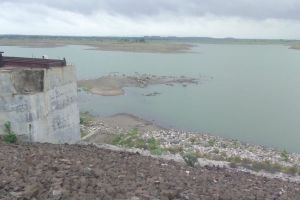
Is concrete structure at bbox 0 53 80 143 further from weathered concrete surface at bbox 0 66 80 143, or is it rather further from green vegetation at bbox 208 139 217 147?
green vegetation at bbox 208 139 217 147

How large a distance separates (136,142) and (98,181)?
1448cm

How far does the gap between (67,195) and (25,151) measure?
479 centimetres

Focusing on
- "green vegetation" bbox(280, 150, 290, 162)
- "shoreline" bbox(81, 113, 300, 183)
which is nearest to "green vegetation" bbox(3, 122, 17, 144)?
"shoreline" bbox(81, 113, 300, 183)

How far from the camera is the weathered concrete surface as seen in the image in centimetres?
1402

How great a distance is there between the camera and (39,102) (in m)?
14.6

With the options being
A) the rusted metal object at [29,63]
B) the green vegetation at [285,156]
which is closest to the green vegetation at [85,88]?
the green vegetation at [285,156]

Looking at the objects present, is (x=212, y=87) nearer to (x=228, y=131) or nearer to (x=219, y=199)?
(x=228, y=131)

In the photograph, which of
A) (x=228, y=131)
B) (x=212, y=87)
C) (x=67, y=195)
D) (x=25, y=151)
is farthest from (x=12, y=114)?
(x=212, y=87)

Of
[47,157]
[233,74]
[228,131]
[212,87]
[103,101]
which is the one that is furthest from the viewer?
[233,74]

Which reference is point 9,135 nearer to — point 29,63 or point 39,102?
point 39,102

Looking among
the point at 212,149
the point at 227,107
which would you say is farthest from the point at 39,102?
the point at 227,107

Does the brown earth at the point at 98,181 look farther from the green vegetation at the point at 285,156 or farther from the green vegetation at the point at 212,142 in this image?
the green vegetation at the point at 212,142

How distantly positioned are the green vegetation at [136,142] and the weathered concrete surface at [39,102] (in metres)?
5.88

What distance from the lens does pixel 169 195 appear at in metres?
8.48
